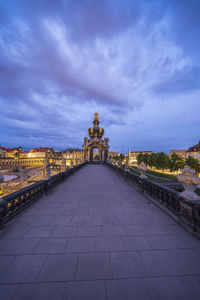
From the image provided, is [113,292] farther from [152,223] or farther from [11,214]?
[11,214]

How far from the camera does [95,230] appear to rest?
12.7ft

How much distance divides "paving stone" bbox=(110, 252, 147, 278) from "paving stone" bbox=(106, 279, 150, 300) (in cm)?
11

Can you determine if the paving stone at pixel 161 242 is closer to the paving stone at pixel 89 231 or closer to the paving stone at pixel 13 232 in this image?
the paving stone at pixel 89 231

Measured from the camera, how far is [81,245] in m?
3.21

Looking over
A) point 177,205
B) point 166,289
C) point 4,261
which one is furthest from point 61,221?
point 177,205

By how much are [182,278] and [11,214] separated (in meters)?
5.46

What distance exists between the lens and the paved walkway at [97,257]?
7.06ft

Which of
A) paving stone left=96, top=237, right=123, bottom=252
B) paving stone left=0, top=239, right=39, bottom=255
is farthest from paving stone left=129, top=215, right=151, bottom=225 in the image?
paving stone left=0, top=239, right=39, bottom=255

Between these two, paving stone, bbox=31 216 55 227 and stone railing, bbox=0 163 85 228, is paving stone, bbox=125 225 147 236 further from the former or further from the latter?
stone railing, bbox=0 163 85 228

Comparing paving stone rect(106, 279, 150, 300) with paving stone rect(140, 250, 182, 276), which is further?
paving stone rect(140, 250, 182, 276)

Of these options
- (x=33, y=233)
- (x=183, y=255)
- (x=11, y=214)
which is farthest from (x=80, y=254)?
(x=11, y=214)

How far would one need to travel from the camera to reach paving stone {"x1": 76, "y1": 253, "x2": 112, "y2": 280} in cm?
239

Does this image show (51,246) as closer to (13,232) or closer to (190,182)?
(13,232)

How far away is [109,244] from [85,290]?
122 centimetres
